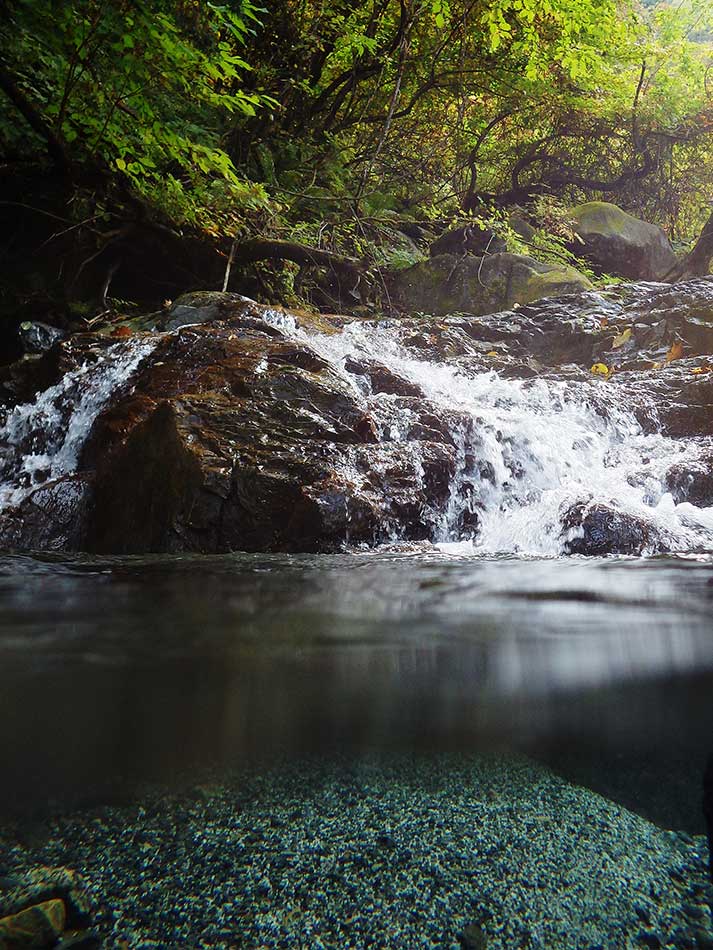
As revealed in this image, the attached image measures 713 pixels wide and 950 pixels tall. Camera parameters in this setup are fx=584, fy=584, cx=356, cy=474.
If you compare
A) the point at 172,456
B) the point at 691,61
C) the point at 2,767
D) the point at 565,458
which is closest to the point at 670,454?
the point at 565,458

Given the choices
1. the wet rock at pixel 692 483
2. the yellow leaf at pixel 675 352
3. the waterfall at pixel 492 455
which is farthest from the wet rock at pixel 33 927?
the yellow leaf at pixel 675 352

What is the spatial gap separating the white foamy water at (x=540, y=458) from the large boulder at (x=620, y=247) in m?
8.17

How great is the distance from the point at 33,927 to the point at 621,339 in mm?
9808

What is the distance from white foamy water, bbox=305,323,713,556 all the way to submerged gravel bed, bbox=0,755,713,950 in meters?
2.55

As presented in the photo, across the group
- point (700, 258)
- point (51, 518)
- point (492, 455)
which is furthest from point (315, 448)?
point (700, 258)

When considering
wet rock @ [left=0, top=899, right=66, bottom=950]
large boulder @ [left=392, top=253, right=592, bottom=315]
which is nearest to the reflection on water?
wet rock @ [left=0, top=899, right=66, bottom=950]

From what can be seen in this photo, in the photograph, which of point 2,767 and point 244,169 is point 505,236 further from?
point 2,767

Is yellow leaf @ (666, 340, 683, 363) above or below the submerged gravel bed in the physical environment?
above

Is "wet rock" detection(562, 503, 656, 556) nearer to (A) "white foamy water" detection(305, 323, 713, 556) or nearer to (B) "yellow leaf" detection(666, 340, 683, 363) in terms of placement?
(A) "white foamy water" detection(305, 323, 713, 556)

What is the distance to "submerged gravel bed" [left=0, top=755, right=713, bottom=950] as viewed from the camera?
0.80m

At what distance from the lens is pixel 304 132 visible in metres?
10.8

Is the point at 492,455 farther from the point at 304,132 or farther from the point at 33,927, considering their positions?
the point at 304,132

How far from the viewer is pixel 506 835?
1.00 m

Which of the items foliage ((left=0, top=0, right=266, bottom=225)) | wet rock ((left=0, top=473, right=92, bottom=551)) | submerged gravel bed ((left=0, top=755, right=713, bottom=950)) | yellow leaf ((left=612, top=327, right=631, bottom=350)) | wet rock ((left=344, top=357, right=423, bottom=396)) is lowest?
submerged gravel bed ((left=0, top=755, right=713, bottom=950))
